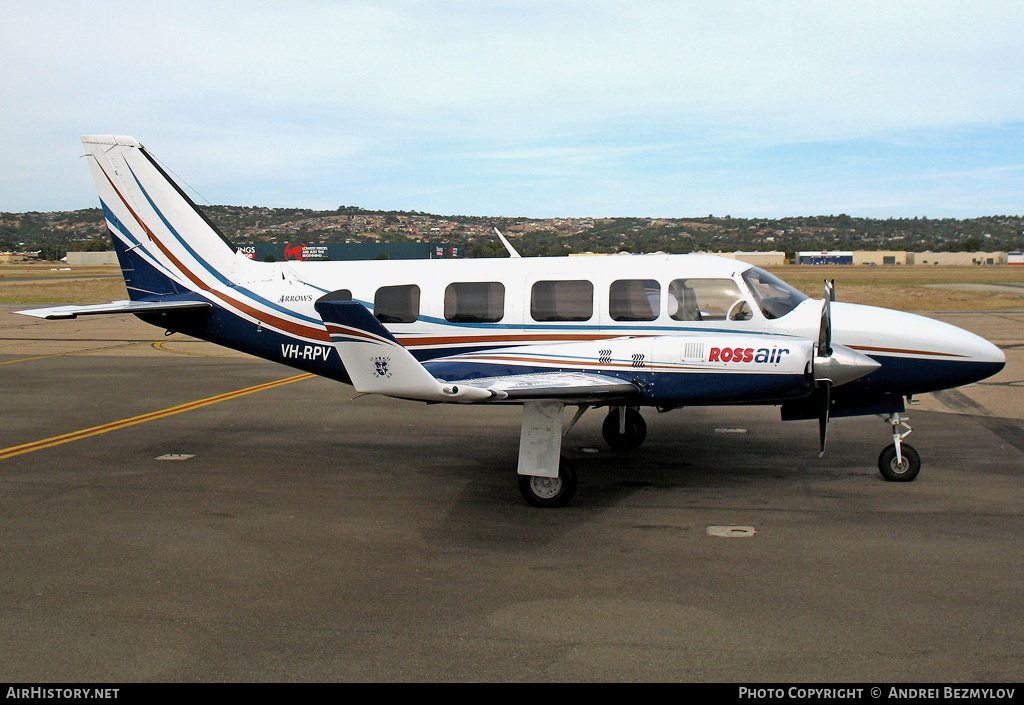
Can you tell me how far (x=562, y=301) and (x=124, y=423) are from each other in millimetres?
8137

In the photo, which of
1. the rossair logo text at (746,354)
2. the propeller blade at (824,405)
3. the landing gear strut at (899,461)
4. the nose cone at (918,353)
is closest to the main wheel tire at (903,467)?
the landing gear strut at (899,461)

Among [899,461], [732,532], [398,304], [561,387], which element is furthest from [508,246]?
[899,461]

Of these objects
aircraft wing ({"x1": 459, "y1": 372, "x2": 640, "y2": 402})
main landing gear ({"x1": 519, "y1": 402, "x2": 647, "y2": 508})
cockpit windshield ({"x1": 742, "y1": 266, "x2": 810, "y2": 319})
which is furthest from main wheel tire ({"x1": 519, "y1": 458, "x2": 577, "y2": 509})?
cockpit windshield ({"x1": 742, "y1": 266, "x2": 810, "y2": 319})

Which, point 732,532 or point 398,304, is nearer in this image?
point 732,532

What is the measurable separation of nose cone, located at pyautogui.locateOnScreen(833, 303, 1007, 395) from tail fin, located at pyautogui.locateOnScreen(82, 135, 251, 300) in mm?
8708

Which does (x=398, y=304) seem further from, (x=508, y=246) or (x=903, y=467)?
(x=903, y=467)

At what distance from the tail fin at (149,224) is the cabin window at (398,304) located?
2699mm

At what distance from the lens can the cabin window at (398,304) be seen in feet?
34.8

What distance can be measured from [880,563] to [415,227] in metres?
136

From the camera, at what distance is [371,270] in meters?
11.0

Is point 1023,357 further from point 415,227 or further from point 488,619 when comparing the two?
point 415,227

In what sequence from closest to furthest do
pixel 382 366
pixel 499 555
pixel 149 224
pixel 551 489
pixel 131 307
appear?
pixel 499 555 → pixel 382 366 → pixel 551 489 → pixel 131 307 → pixel 149 224

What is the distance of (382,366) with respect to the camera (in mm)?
7953

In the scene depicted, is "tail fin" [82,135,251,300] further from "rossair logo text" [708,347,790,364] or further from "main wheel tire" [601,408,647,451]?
A: "rossair logo text" [708,347,790,364]
